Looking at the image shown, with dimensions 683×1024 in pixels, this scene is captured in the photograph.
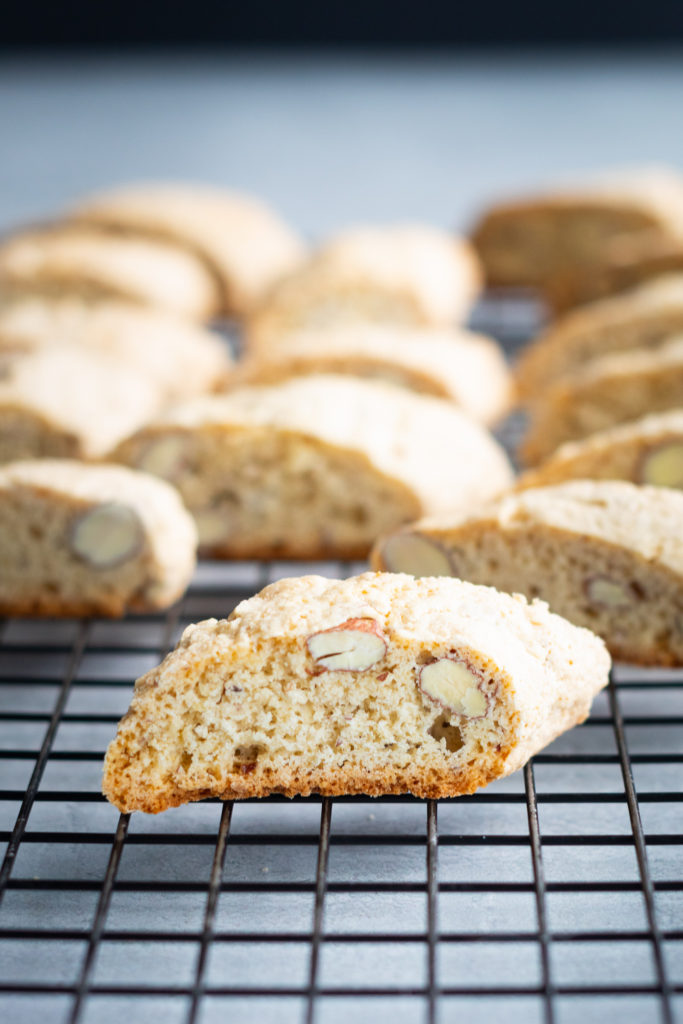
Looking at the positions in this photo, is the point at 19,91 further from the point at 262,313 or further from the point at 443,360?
the point at 443,360

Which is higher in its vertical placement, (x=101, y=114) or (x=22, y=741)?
(x=22, y=741)

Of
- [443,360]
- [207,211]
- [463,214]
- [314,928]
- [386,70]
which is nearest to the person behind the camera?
[314,928]

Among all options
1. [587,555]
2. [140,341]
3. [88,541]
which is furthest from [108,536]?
[140,341]

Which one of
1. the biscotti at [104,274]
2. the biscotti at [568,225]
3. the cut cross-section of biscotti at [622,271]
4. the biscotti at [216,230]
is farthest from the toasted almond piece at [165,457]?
the biscotti at [568,225]

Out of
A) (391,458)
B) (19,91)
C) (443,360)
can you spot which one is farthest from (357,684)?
(19,91)

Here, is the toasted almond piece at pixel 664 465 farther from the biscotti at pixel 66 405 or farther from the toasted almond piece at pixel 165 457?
the biscotti at pixel 66 405

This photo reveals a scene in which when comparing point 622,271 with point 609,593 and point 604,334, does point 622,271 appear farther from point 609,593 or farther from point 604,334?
point 609,593

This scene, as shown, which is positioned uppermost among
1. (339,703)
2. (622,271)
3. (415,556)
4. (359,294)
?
(339,703)
